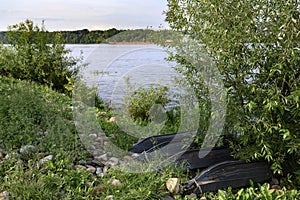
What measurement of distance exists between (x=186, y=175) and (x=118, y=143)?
1162mm

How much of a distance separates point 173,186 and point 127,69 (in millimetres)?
1996

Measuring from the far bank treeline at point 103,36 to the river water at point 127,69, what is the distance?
118 millimetres

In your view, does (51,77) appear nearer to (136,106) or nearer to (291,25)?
(136,106)

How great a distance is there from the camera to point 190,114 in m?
3.81

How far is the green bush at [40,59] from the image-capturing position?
7332 mm

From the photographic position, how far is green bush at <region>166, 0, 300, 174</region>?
2613mm

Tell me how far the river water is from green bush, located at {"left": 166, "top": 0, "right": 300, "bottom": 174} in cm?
85

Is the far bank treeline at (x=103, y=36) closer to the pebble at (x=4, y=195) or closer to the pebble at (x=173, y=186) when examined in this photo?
the pebble at (x=173, y=186)

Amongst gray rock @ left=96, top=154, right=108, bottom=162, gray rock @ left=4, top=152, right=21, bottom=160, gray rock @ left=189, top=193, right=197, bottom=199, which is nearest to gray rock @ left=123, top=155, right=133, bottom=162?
gray rock @ left=96, top=154, right=108, bottom=162

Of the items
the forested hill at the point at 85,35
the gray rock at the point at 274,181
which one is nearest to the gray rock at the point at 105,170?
the gray rock at the point at 274,181

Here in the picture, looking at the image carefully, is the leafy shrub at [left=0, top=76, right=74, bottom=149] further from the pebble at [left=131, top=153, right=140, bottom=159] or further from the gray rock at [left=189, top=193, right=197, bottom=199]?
the gray rock at [left=189, top=193, right=197, bottom=199]

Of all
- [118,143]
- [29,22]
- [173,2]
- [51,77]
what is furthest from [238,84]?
[29,22]

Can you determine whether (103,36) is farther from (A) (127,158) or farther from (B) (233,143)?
(B) (233,143)

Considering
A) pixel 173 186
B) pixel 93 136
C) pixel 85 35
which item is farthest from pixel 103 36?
pixel 173 186
